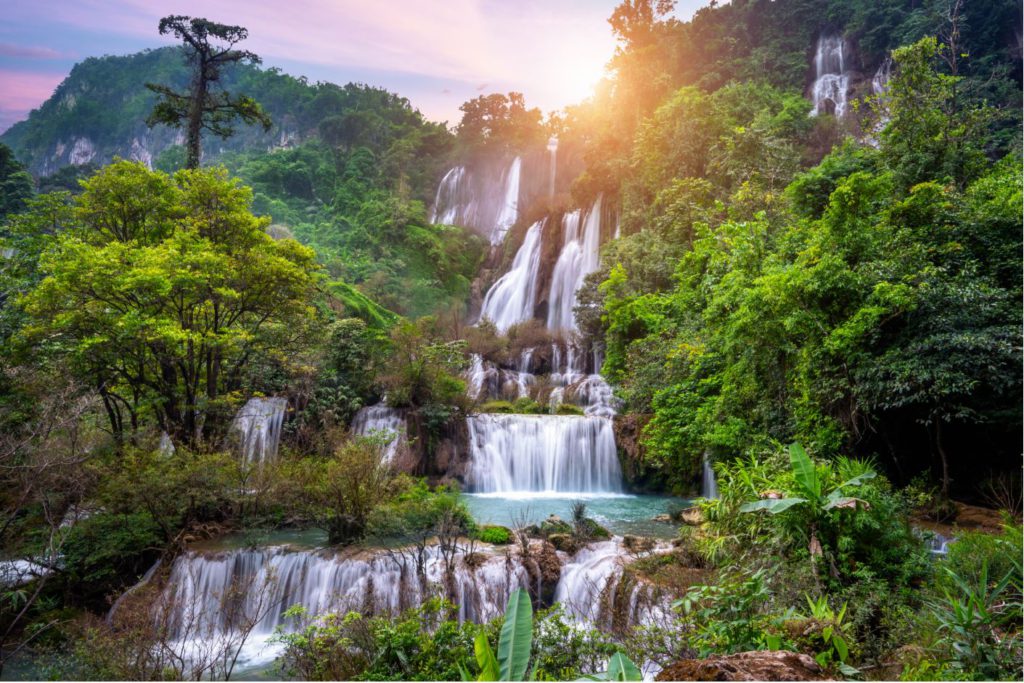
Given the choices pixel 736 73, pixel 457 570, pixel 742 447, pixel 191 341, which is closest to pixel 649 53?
pixel 736 73

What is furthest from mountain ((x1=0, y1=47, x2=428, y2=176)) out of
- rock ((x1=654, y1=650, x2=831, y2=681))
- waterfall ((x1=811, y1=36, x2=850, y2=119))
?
waterfall ((x1=811, y1=36, x2=850, y2=119))

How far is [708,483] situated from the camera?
1229 centimetres

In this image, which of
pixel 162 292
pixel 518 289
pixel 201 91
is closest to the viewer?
pixel 201 91

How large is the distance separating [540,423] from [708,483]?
4.46 metres

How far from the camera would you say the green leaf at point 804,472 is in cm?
409

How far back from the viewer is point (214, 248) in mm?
10516

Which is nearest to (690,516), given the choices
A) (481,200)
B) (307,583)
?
(307,583)

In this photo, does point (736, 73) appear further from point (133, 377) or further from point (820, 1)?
point (133, 377)

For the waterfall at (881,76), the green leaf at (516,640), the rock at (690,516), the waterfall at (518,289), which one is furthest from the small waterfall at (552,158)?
the green leaf at (516,640)

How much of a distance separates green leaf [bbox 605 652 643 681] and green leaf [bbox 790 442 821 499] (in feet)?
8.52

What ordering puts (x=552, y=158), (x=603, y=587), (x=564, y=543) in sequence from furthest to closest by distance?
1. (x=552, y=158)
2. (x=564, y=543)
3. (x=603, y=587)

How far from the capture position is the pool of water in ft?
32.1

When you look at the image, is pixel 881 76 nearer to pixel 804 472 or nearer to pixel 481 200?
pixel 481 200

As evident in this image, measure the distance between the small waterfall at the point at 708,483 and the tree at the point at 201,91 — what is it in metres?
11.0
